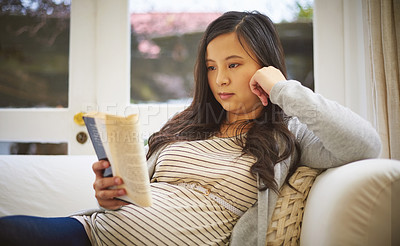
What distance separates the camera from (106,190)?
0.84m

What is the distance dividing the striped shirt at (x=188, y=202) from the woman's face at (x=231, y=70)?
6.1 inches

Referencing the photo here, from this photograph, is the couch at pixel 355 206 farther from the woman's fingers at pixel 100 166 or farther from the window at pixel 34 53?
the window at pixel 34 53

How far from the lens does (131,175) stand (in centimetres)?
75

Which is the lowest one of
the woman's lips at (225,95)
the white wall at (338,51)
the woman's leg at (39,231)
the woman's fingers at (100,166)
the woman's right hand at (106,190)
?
the woman's leg at (39,231)

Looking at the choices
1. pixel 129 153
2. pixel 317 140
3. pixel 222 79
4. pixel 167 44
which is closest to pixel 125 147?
pixel 129 153

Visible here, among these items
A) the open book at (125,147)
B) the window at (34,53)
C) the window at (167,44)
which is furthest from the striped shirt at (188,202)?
the window at (34,53)

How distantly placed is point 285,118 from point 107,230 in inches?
28.0

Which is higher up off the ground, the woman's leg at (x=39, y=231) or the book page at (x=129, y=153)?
the book page at (x=129, y=153)

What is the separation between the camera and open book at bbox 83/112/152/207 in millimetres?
724

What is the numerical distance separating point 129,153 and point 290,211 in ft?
1.65

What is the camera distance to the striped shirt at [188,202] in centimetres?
87

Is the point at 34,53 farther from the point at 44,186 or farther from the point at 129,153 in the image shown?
the point at 129,153

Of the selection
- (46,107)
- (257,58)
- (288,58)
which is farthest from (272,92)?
(46,107)

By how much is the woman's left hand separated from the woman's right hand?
21.2 inches
